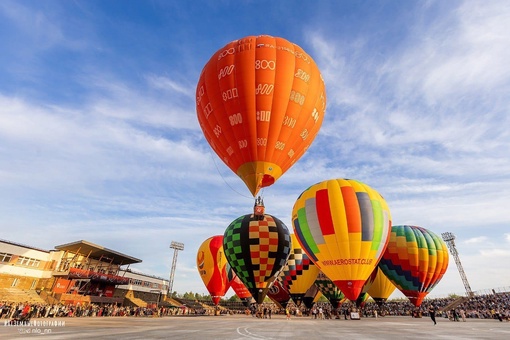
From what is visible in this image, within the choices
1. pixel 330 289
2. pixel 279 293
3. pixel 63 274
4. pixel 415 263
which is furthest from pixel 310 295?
pixel 63 274

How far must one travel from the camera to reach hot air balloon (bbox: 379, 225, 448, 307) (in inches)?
1436

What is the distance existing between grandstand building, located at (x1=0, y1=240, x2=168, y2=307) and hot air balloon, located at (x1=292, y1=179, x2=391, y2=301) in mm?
36072

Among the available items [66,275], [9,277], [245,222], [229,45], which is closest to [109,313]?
[66,275]

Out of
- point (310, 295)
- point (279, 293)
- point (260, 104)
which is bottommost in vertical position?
point (310, 295)

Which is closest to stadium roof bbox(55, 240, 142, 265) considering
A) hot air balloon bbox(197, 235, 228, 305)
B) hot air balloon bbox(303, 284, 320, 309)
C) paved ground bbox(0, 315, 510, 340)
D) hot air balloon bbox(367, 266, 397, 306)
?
hot air balloon bbox(197, 235, 228, 305)

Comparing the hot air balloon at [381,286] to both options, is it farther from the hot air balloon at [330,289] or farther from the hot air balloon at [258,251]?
the hot air balloon at [258,251]

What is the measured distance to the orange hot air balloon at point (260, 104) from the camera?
20.6 m

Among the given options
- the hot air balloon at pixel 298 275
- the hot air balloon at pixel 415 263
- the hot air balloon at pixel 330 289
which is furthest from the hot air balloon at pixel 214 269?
the hot air balloon at pixel 415 263

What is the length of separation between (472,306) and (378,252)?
3949cm

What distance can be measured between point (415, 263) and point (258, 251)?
1995cm

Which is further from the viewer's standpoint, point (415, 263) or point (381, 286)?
point (381, 286)

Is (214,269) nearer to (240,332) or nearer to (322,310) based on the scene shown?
(322,310)

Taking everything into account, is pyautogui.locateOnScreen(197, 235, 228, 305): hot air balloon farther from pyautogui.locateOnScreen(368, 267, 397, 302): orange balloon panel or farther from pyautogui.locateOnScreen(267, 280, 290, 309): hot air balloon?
pyautogui.locateOnScreen(368, 267, 397, 302): orange balloon panel

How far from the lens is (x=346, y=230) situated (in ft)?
86.5
